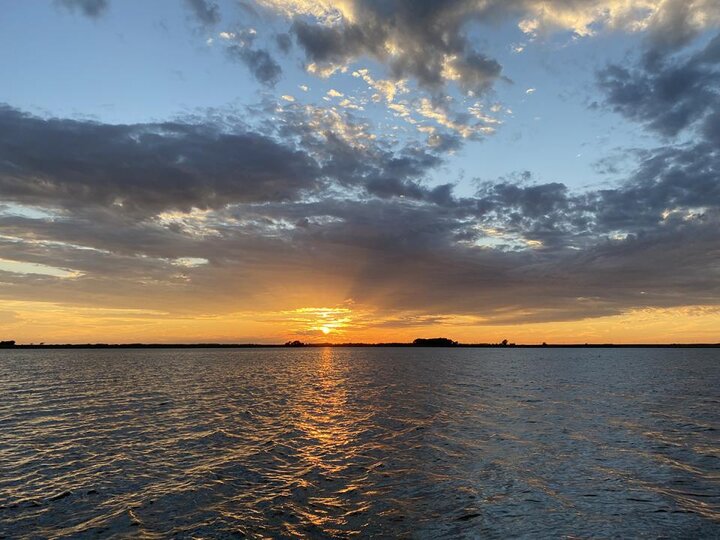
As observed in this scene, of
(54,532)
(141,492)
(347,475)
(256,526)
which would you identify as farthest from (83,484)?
(347,475)

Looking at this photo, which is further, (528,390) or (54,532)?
(528,390)

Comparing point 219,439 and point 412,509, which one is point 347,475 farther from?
point 219,439

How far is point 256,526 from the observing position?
1811 cm

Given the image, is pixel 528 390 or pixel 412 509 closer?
pixel 412 509

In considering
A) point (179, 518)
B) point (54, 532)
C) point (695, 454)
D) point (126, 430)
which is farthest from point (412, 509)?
point (126, 430)

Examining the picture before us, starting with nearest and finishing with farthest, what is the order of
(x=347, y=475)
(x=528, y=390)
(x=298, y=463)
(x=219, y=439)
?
(x=347, y=475), (x=298, y=463), (x=219, y=439), (x=528, y=390)

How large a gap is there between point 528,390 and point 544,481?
48.9 m

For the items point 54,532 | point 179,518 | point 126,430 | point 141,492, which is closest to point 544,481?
point 179,518

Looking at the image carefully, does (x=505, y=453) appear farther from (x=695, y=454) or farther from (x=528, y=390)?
(x=528, y=390)

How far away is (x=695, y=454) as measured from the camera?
2906 centimetres

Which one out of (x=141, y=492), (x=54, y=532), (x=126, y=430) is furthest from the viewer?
(x=126, y=430)

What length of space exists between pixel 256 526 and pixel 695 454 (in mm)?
27370

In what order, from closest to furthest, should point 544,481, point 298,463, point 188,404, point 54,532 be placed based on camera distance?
point 54,532 → point 544,481 → point 298,463 → point 188,404

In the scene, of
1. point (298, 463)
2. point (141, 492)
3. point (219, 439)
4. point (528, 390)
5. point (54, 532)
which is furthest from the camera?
point (528, 390)
